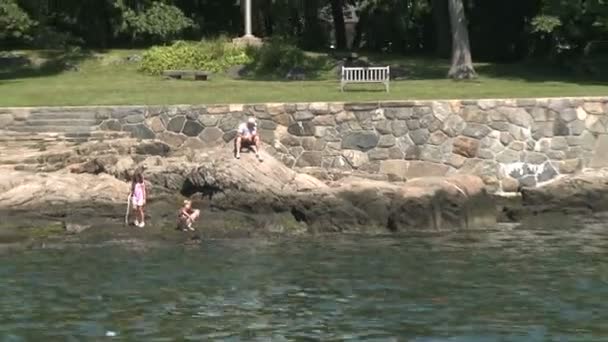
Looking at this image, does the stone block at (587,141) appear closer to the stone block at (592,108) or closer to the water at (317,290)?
the stone block at (592,108)

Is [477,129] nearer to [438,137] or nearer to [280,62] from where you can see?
[438,137]

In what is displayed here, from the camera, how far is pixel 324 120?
24.3m

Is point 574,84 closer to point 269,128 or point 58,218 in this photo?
point 269,128

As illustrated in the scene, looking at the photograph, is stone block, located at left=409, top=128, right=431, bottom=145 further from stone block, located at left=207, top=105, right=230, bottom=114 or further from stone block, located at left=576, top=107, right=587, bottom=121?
stone block, located at left=207, top=105, right=230, bottom=114

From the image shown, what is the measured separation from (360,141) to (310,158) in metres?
1.03

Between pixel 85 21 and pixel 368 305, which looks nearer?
pixel 368 305

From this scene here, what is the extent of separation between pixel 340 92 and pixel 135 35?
40.6ft

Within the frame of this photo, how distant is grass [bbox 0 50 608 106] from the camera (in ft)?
86.4

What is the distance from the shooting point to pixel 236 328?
12898 mm

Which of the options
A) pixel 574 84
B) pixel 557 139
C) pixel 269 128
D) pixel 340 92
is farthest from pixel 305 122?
pixel 574 84

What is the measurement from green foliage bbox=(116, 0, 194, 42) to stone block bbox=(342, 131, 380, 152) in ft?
42.5

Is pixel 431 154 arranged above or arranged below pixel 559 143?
below

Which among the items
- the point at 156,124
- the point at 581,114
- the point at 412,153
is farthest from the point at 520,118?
the point at 156,124

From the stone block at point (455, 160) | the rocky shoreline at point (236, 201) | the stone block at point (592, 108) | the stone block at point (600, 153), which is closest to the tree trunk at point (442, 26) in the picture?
the stone block at point (592, 108)
